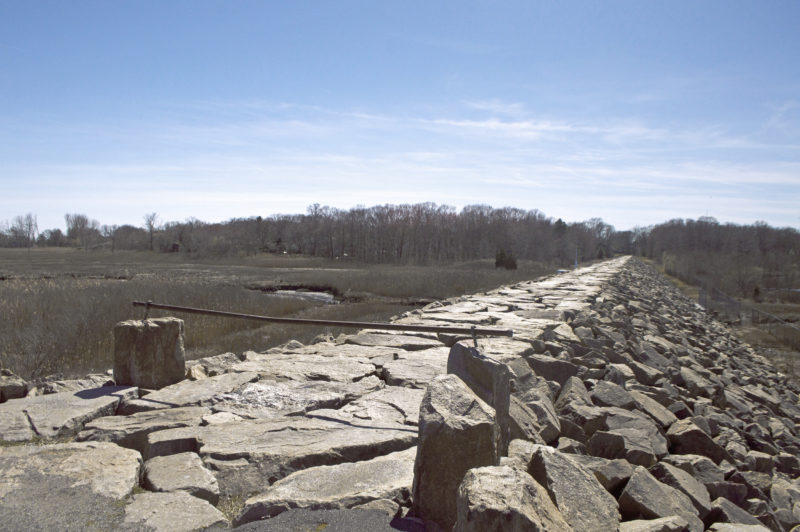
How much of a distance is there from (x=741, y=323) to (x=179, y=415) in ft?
76.7

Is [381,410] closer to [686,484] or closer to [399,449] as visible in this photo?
[399,449]

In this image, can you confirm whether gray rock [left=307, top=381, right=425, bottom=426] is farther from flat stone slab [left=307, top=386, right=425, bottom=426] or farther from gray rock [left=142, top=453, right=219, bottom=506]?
gray rock [left=142, top=453, right=219, bottom=506]

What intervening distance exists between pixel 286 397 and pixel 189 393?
26.9 inches

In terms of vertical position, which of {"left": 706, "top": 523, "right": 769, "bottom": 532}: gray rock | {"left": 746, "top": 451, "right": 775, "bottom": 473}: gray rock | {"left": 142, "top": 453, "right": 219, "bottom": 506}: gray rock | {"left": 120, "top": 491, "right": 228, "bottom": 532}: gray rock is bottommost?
{"left": 746, "top": 451, "right": 775, "bottom": 473}: gray rock

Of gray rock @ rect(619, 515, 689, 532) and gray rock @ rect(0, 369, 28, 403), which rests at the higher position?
gray rock @ rect(0, 369, 28, 403)

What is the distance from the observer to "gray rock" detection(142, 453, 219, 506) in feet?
7.91

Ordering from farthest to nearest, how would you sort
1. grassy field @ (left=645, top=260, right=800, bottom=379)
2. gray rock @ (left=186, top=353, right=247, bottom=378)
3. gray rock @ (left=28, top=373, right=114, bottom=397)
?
1. grassy field @ (left=645, top=260, right=800, bottom=379)
2. gray rock @ (left=186, top=353, right=247, bottom=378)
3. gray rock @ (left=28, top=373, right=114, bottom=397)

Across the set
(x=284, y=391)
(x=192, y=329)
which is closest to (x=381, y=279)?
(x=192, y=329)

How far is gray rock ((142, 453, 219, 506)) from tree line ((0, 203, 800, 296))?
50.3 metres

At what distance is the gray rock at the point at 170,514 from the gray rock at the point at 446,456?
0.81m

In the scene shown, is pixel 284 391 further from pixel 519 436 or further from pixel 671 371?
pixel 671 371

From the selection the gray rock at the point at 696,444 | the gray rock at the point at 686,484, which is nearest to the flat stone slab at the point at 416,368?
the gray rock at the point at 686,484

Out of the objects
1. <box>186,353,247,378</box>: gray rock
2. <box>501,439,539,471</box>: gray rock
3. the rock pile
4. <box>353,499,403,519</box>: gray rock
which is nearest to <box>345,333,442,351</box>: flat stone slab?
the rock pile

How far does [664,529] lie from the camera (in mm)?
2258
